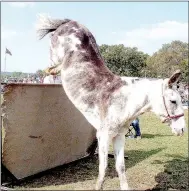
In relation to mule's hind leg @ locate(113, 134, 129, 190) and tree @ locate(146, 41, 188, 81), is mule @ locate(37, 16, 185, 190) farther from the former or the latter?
tree @ locate(146, 41, 188, 81)

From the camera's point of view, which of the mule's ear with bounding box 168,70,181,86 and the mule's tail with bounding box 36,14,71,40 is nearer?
the mule's ear with bounding box 168,70,181,86

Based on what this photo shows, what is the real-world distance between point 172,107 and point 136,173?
233cm

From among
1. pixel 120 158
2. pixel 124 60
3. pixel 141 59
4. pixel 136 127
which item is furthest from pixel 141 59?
pixel 120 158

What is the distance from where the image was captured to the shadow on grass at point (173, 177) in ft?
21.0

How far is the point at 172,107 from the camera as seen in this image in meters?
5.18

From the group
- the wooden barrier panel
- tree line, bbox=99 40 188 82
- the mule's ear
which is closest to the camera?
the mule's ear

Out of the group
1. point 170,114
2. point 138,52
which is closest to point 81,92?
point 170,114

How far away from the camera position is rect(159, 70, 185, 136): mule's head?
5.13 meters

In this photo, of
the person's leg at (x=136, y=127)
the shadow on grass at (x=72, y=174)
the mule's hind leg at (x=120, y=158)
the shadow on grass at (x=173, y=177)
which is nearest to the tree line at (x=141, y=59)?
the person's leg at (x=136, y=127)

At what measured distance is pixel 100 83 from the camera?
5539mm

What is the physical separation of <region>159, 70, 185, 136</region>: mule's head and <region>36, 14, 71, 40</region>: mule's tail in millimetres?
2309

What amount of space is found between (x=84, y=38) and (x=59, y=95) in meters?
1.16

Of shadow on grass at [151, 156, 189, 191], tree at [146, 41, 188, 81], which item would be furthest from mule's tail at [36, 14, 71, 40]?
tree at [146, 41, 188, 81]

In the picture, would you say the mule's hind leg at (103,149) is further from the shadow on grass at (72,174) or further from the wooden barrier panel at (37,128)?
the wooden barrier panel at (37,128)
